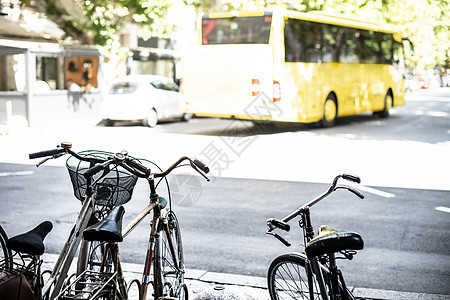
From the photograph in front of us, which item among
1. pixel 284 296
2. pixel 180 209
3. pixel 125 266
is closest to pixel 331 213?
pixel 180 209

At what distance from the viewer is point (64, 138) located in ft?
58.0

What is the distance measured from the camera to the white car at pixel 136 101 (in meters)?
21.4

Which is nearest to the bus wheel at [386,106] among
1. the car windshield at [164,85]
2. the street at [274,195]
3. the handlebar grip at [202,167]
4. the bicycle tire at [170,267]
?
the street at [274,195]

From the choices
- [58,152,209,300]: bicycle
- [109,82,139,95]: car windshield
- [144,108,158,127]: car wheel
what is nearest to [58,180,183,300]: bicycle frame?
[58,152,209,300]: bicycle

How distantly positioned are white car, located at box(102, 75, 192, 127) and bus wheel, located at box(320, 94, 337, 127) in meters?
5.35

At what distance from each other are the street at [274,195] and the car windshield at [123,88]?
299 cm

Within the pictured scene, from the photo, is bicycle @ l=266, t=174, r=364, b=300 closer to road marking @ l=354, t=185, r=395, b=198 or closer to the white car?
road marking @ l=354, t=185, r=395, b=198

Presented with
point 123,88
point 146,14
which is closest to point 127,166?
point 123,88

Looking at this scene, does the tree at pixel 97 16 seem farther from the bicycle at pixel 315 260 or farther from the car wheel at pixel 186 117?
the bicycle at pixel 315 260

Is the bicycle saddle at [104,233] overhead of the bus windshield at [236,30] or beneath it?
beneath

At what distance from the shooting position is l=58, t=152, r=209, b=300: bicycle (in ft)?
10.4

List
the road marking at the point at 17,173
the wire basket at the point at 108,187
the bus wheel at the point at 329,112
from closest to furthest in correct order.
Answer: the wire basket at the point at 108,187
the road marking at the point at 17,173
the bus wheel at the point at 329,112

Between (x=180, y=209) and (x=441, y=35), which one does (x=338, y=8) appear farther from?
(x=180, y=209)

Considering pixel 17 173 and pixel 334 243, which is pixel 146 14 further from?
pixel 334 243
